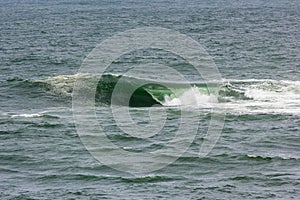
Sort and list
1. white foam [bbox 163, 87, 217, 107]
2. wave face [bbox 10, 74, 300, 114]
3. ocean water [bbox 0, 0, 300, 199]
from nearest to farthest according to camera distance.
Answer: ocean water [bbox 0, 0, 300, 199] < wave face [bbox 10, 74, 300, 114] < white foam [bbox 163, 87, 217, 107]

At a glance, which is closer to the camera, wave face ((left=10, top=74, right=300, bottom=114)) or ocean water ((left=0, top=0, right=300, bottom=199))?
ocean water ((left=0, top=0, right=300, bottom=199))

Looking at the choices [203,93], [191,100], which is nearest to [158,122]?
[191,100]

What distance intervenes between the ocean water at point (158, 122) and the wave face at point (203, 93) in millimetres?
55

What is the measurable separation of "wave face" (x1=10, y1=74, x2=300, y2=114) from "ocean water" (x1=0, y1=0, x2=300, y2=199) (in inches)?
2.2

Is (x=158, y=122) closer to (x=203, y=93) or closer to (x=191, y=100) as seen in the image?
(x=191, y=100)

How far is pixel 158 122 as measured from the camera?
3056 centimetres

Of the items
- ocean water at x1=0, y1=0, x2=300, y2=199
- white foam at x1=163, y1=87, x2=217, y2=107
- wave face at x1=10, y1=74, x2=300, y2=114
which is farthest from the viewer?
white foam at x1=163, y1=87, x2=217, y2=107

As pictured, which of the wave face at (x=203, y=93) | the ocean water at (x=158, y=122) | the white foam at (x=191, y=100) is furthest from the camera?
the white foam at (x=191, y=100)

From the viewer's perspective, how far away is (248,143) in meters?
26.5

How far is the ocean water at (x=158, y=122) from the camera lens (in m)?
21.5

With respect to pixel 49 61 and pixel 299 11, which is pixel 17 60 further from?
pixel 299 11

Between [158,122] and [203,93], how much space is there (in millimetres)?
6504

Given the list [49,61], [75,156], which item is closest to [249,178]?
[75,156]

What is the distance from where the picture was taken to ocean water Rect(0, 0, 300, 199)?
21.5 metres
